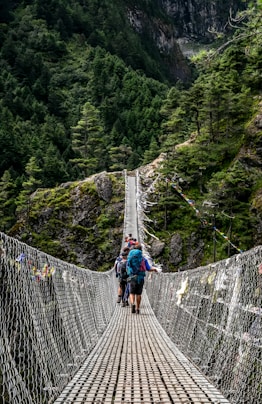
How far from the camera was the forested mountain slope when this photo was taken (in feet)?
58.7

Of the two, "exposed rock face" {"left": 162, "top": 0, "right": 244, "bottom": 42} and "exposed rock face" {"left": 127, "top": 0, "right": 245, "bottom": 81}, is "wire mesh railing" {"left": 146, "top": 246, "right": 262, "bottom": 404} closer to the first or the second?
"exposed rock face" {"left": 127, "top": 0, "right": 245, "bottom": 81}

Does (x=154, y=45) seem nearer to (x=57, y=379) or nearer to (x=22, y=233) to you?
(x=22, y=233)

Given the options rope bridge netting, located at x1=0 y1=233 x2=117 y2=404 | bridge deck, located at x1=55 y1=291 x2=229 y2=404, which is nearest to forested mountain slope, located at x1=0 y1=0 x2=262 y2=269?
rope bridge netting, located at x1=0 y1=233 x2=117 y2=404

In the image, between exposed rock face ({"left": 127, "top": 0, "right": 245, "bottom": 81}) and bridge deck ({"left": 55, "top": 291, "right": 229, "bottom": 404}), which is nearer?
bridge deck ({"left": 55, "top": 291, "right": 229, "bottom": 404})

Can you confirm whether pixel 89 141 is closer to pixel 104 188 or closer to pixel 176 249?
pixel 104 188

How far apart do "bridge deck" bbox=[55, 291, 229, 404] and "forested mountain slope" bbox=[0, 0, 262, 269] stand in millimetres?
2534

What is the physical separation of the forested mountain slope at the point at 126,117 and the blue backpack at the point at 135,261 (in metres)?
2.41

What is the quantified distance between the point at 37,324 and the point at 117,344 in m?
1.85

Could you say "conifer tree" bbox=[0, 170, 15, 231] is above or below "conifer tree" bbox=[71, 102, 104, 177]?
below

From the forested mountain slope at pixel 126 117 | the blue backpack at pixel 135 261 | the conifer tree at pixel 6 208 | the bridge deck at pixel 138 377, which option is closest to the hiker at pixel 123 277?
the blue backpack at pixel 135 261

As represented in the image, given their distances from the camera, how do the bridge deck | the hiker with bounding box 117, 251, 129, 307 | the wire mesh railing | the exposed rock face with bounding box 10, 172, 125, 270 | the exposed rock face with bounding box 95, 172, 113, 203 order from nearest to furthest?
1. the bridge deck
2. the wire mesh railing
3. the hiker with bounding box 117, 251, 129, 307
4. the exposed rock face with bounding box 10, 172, 125, 270
5. the exposed rock face with bounding box 95, 172, 113, 203

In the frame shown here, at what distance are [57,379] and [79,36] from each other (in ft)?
270

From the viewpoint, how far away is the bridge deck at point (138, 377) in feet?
8.17

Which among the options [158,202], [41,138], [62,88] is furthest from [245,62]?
[62,88]
